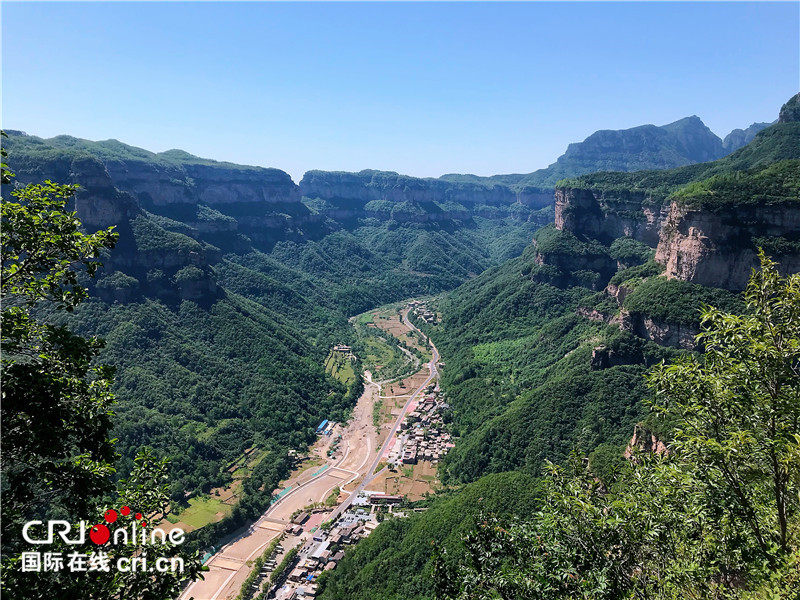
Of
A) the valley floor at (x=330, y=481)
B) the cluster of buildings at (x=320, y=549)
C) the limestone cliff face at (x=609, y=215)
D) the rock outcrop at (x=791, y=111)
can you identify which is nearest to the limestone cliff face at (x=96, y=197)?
the valley floor at (x=330, y=481)

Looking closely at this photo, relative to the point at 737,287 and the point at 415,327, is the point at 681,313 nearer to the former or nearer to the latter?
the point at 737,287

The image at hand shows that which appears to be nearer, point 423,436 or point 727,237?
point 727,237

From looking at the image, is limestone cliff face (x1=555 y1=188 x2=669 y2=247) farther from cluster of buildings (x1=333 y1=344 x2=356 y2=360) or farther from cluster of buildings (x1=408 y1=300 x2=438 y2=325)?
cluster of buildings (x1=333 y1=344 x2=356 y2=360)

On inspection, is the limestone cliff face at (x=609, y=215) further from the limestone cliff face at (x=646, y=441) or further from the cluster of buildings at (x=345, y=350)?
the limestone cliff face at (x=646, y=441)

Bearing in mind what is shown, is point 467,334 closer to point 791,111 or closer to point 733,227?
point 733,227

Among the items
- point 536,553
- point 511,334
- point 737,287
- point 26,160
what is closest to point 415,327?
point 511,334

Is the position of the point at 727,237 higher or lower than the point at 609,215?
lower

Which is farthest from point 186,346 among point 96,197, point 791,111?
point 791,111
